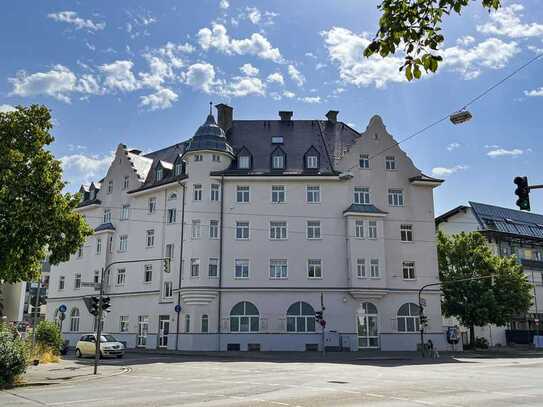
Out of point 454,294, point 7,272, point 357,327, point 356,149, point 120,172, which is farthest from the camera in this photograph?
point 120,172

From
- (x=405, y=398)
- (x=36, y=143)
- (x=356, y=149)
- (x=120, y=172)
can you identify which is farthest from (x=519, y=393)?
(x=120, y=172)

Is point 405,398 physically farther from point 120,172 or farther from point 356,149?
point 120,172

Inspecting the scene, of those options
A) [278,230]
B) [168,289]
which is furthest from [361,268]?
[168,289]

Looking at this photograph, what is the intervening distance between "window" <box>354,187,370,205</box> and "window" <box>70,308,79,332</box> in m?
29.1

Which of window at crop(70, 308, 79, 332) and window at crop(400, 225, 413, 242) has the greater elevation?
window at crop(400, 225, 413, 242)

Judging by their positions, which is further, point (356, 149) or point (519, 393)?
point (356, 149)

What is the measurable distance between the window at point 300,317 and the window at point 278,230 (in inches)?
215

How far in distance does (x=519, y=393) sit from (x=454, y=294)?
35545 millimetres

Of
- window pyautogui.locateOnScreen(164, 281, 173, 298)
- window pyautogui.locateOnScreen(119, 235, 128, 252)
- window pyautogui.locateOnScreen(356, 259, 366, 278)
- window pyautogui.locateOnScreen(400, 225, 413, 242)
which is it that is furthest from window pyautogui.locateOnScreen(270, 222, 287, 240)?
window pyautogui.locateOnScreen(119, 235, 128, 252)

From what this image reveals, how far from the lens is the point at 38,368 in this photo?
81.7 ft

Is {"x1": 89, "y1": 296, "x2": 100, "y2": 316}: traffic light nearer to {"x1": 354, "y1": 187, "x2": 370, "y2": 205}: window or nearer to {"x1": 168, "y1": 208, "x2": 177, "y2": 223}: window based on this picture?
{"x1": 168, "y1": 208, "x2": 177, "y2": 223}: window

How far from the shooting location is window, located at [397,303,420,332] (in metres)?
42.6

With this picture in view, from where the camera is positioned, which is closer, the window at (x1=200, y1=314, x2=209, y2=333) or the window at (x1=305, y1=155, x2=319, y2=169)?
the window at (x1=200, y1=314, x2=209, y2=333)

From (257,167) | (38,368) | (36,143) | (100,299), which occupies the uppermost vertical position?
(257,167)
